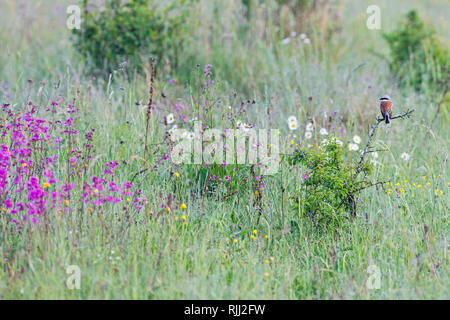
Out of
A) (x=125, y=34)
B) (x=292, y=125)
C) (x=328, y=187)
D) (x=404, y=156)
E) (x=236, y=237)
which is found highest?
(x=125, y=34)

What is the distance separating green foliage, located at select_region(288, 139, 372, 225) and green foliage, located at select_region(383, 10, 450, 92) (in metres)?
3.31

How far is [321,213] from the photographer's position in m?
3.51

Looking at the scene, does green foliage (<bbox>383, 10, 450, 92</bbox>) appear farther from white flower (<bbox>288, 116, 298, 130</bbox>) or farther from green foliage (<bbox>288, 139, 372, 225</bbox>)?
green foliage (<bbox>288, 139, 372, 225</bbox>)

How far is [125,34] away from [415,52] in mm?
3525

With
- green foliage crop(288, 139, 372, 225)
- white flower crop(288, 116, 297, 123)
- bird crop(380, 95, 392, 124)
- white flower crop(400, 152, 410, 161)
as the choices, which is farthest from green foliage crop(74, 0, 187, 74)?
bird crop(380, 95, 392, 124)

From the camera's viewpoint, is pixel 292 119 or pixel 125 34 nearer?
pixel 292 119

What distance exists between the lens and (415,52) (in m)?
6.63

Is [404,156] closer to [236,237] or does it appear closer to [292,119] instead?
[292,119]

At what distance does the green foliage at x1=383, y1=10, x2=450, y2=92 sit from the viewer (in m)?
6.43

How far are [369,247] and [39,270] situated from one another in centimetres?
194

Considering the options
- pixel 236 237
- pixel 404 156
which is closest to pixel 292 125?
pixel 404 156

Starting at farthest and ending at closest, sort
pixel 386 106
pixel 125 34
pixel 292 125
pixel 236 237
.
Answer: pixel 125 34, pixel 292 125, pixel 236 237, pixel 386 106

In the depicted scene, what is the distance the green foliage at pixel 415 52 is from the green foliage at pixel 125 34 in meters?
2.68
